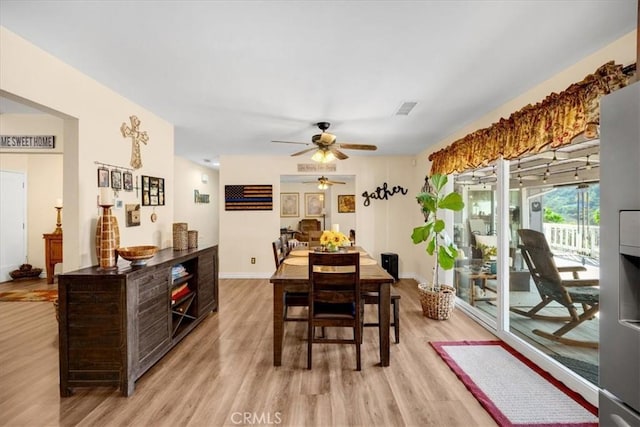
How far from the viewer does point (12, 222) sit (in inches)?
205

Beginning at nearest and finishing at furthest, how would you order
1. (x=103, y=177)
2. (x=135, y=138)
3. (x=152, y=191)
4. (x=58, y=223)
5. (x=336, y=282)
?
(x=336, y=282) → (x=103, y=177) → (x=135, y=138) → (x=152, y=191) → (x=58, y=223)

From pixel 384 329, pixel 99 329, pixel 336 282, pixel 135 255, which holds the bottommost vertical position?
pixel 384 329

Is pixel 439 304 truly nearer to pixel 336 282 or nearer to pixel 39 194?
pixel 336 282

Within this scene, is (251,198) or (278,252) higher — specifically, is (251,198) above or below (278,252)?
above

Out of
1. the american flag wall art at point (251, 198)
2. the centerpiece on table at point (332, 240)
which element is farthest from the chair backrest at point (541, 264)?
the american flag wall art at point (251, 198)

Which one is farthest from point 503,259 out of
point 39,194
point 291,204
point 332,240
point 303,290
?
Result: point 39,194

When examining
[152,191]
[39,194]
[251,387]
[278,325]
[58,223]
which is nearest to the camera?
[251,387]

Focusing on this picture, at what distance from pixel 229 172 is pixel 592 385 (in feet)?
18.5

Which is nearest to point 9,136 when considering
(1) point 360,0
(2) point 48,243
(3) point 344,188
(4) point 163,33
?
(2) point 48,243

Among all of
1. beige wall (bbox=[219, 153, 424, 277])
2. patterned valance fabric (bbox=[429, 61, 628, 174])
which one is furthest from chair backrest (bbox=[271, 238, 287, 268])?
patterned valance fabric (bbox=[429, 61, 628, 174])

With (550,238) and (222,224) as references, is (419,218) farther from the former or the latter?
(222,224)

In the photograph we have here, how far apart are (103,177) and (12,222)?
4.47 m

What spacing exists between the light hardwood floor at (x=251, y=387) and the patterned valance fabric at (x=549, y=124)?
6.55 ft

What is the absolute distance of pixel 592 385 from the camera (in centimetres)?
206
